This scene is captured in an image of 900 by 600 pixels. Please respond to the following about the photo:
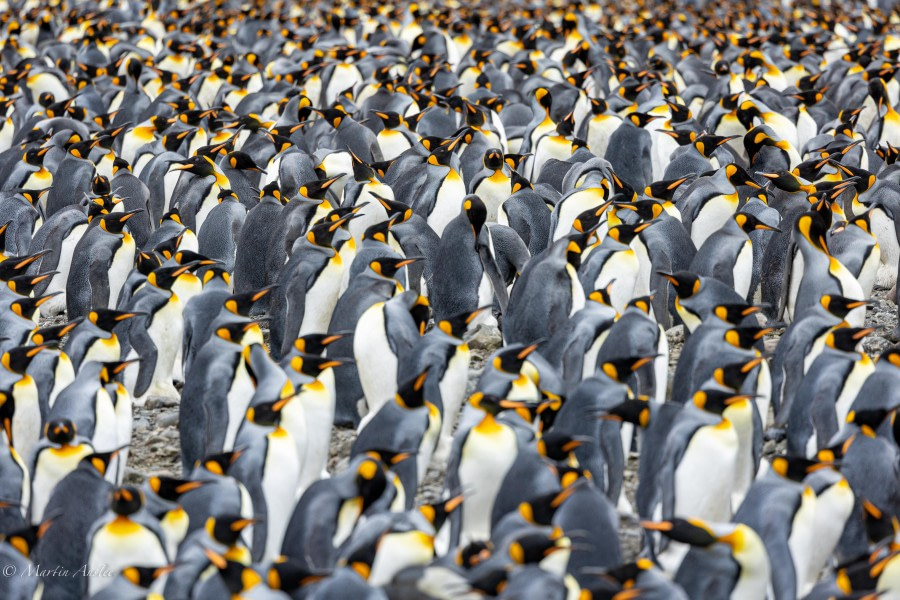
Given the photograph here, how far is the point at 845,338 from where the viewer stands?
5035mm

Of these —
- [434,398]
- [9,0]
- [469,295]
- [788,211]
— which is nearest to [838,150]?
[788,211]

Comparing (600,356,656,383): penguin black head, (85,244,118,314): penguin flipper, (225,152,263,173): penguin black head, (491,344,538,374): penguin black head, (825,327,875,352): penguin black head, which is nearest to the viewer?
(600,356,656,383): penguin black head

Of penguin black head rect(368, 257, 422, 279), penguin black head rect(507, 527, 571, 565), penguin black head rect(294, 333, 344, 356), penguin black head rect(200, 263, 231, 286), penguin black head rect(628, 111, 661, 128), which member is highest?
penguin black head rect(628, 111, 661, 128)

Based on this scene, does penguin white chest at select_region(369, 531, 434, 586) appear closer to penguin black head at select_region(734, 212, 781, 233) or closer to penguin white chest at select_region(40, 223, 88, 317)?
penguin black head at select_region(734, 212, 781, 233)

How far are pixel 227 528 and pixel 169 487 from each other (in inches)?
18.0

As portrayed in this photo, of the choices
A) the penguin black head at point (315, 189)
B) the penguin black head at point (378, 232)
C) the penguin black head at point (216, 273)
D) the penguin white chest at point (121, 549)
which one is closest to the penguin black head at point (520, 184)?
the penguin black head at point (315, 189)

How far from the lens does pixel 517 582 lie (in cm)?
354

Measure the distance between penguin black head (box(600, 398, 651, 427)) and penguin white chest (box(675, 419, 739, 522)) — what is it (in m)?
0.24

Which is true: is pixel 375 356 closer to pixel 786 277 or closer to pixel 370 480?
pixel 370 480

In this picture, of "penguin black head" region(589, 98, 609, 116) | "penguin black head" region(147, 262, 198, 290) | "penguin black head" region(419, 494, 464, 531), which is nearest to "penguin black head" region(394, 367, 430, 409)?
"penguin black head" region(419, 494, 464, 531)

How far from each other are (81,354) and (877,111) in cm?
707

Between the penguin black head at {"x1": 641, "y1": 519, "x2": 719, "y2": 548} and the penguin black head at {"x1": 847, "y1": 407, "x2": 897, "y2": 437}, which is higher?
the penguin black head at {"x1": 847, "y1": 407, "x2": 897, "y2": 437}

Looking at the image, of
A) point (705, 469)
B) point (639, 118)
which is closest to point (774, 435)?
point (705, 469)

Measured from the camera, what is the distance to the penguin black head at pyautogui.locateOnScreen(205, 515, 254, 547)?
12.7 ft
